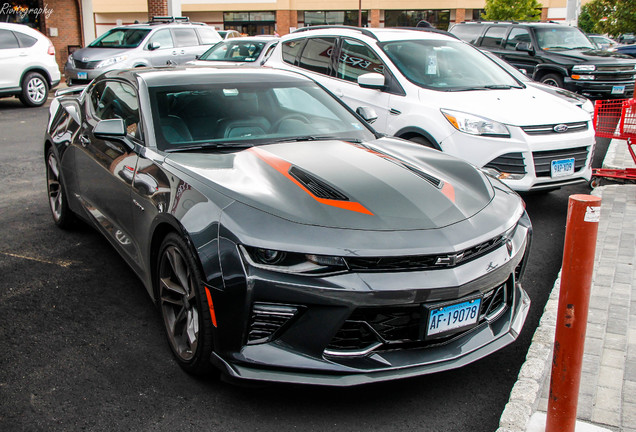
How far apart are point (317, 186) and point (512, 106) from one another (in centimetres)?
373

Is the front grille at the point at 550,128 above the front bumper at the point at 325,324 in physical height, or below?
above

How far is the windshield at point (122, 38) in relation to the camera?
16.5m

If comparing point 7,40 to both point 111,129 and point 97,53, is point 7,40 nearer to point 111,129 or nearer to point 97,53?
point 97,53

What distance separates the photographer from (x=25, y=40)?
558 inches

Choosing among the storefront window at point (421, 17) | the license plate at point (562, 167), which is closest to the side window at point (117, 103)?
the license plate at point (562, 167)

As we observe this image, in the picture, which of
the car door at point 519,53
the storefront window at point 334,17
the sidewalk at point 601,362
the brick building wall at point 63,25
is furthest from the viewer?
the storefront window at point 334,17

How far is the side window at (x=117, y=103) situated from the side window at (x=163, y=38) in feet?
40.4

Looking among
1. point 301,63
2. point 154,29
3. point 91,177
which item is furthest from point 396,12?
point 91,177

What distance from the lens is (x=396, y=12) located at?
5038cm

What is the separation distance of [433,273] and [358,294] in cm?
36

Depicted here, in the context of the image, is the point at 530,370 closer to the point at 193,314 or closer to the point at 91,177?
the point at 193,314

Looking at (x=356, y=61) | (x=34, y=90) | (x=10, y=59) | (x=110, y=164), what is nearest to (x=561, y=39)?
(x=356, y=61)

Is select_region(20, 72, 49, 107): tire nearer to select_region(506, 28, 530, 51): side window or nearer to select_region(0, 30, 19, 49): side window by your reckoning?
select_region(0, 30, 19, 49): side window

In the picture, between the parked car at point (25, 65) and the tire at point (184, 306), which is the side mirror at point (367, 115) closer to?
the tire at point (184, 306)
